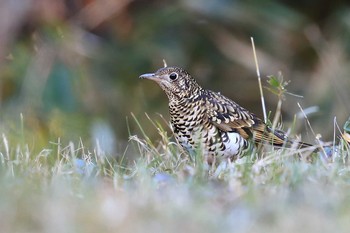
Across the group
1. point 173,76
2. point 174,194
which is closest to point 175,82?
point 173,76

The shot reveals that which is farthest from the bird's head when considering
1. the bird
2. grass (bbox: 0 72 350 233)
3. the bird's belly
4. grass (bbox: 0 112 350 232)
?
grass (bbox: 0 112 350 232)

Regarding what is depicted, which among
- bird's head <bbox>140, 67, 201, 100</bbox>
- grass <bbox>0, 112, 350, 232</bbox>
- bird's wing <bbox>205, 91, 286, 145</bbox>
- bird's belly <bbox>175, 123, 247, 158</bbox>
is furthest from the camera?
bird's head <bbox>140, 67, 201, 100</bbox>

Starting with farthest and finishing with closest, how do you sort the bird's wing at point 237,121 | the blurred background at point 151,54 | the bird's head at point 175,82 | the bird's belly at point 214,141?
the blurred background at point 151,54 < the bird's head at point 175,82 < the bird's wing at point 237,121 < the bird's belly at point 214,141

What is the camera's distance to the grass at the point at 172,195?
3996mm

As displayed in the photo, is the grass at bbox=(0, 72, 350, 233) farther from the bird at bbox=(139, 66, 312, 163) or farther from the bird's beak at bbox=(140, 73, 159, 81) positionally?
the bird's beak at bbox=(140, 73, 159, 81)

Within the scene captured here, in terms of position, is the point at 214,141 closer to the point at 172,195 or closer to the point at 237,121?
the point at 237,121

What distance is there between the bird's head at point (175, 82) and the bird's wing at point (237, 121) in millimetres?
123

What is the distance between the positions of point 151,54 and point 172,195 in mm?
8753

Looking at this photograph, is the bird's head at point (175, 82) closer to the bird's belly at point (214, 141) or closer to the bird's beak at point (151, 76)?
the bird's beak at point (151, 76)

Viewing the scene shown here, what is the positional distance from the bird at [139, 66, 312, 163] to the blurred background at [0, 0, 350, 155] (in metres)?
4.50

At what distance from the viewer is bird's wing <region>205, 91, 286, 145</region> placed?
6.47m

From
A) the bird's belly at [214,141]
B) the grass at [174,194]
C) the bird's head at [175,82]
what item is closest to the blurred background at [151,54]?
the bird's head at [175,82]

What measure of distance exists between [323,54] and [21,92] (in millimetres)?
3588

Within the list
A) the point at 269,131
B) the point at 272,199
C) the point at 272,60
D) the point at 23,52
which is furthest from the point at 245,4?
the point at 272,199
